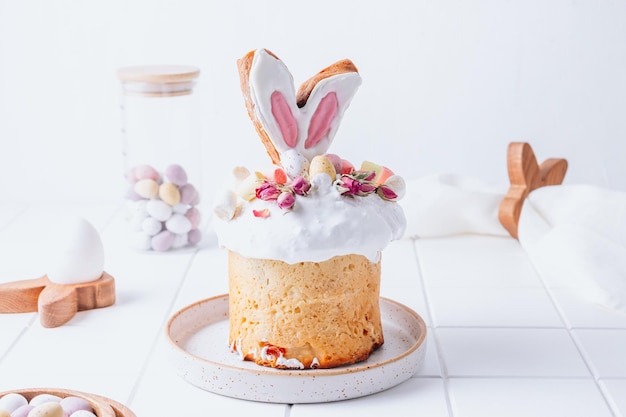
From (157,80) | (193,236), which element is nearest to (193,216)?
(193,236)

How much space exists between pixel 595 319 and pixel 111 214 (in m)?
1.15

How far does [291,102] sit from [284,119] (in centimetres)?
2

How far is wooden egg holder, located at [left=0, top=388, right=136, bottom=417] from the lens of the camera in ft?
3.95

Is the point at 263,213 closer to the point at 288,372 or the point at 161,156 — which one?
the point at 288,372

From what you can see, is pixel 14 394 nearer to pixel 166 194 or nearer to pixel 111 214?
pixel 166 194

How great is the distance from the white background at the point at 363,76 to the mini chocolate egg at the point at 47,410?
1381 millimetres

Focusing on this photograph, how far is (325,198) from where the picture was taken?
1.38 meters

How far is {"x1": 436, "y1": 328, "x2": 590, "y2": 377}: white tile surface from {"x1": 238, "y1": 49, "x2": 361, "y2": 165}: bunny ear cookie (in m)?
0.36

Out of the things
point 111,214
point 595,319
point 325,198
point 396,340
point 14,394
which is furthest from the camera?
point 111,214

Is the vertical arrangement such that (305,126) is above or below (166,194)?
above

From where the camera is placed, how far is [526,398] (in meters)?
1.39

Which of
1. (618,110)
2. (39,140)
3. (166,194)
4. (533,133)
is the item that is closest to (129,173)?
(166,194)

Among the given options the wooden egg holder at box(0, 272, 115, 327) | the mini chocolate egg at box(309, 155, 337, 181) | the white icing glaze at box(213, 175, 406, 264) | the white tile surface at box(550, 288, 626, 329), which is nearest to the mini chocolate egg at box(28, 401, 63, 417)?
the white icing glaze at box(213, 175, 406, 264)

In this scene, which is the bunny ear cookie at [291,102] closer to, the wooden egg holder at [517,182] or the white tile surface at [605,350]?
the white tile surface at [605,350]
